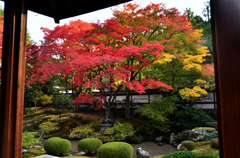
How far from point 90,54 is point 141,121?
290cm

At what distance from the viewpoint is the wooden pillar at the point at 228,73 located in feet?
1.97

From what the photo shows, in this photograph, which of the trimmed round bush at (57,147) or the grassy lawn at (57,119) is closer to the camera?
the trimmed round bush at (57,147)

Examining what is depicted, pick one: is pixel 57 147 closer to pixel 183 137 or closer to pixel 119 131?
pixel 119 131

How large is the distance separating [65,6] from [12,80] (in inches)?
27.8

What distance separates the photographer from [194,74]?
632 centimetres

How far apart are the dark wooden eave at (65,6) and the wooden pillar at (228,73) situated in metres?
0.76

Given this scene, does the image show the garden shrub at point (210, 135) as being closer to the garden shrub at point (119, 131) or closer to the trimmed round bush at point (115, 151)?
the garden shrub at point (119, 131)

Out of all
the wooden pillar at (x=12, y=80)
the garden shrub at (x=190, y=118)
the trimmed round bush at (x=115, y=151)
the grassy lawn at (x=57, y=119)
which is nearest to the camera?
the wooden pillar at (x=12, y=80)

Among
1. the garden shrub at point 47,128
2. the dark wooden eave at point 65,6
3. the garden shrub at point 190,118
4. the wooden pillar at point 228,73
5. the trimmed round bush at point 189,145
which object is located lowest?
the trimmed round bush at point 189,145

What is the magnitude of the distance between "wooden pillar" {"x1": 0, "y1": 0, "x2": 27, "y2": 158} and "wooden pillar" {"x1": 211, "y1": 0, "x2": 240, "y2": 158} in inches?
40.7

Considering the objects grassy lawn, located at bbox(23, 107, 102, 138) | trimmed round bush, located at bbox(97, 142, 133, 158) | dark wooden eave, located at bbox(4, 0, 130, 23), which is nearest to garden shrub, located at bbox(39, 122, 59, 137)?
grassy lawn, located at bbox(23, 107, 102, 138)

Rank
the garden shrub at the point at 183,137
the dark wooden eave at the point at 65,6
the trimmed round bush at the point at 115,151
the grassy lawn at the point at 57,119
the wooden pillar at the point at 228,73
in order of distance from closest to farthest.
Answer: the wooden pillar at the point at 228,73 → the dark wooden eave at the point at 65,6 → the trimmed round bush at the point at 115,151 → the garden shrub at the point at 183,137 → the grassy lawn at the point at 57,119

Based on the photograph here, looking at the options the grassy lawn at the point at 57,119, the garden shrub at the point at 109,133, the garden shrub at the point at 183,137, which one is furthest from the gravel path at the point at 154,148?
the grassy lawn at the point at 57,119

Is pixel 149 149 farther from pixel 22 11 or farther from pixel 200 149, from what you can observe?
pixel 22 11
